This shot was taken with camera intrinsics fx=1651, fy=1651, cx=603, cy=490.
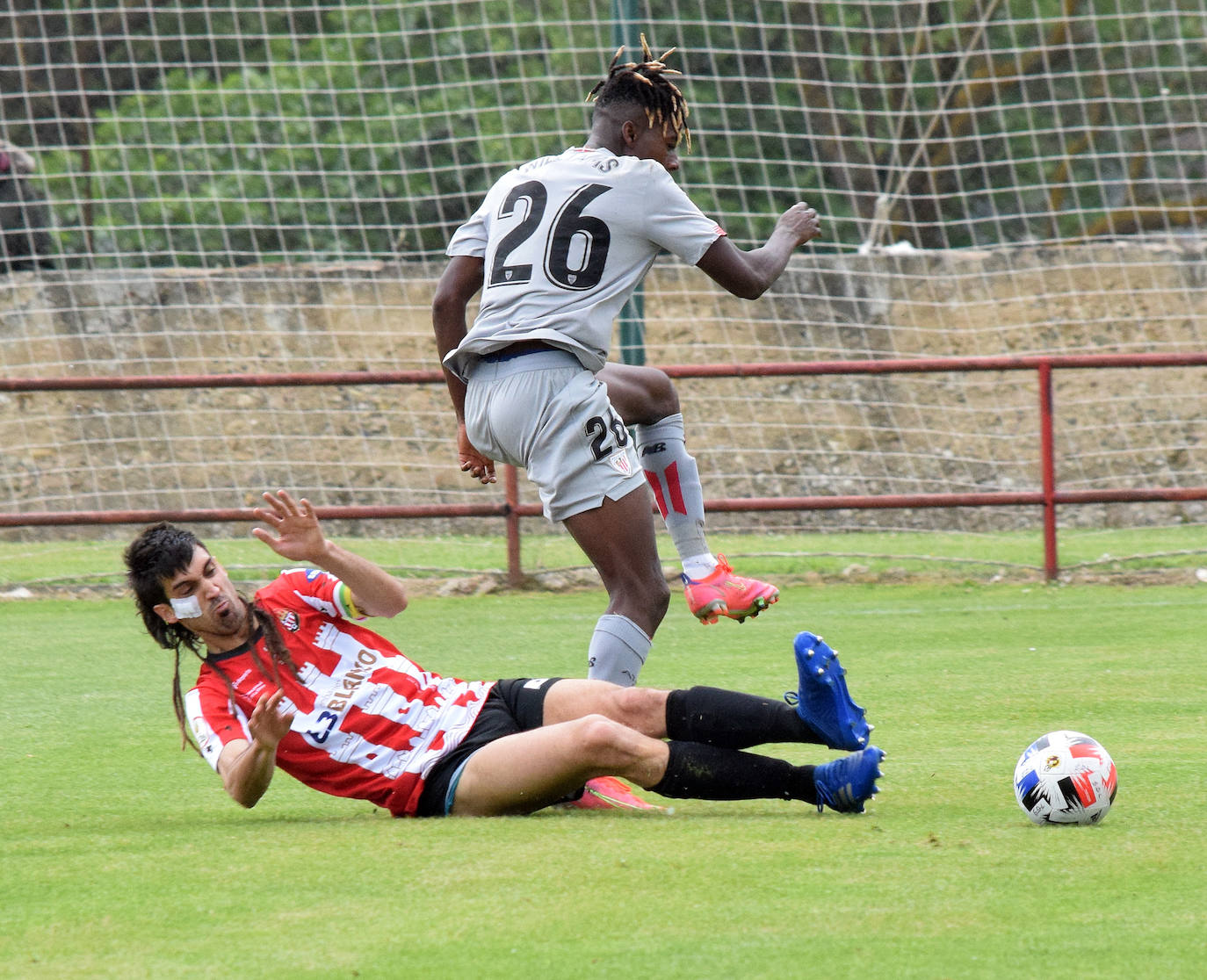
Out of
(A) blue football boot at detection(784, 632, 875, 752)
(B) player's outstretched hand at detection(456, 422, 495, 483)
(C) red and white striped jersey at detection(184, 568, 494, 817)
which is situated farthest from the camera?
(B) player's outstretched hand at detection(456, 422, 495, 483)

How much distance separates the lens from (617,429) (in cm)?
448

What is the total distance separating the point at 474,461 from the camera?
4984 mm

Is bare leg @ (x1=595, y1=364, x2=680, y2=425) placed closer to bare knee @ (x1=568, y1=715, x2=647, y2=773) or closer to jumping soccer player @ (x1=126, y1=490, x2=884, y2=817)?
jumping soccer player @ (x1=126, y1=490, x2=884, y2=817)

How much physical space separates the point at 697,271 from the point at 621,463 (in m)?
9.61

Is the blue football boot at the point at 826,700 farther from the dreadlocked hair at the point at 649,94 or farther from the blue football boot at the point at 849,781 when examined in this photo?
the dreadlocked hair at the point at 649,94

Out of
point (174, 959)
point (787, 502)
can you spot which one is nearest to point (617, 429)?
point (174, 959)

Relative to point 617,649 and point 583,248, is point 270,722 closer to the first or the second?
point 617,649

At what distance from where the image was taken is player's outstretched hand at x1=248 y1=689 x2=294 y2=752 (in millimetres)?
3514

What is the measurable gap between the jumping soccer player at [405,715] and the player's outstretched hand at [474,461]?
83cm

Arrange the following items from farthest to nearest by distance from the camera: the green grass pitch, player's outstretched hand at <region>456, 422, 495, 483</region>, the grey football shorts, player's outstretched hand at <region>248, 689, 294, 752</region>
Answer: player's outstretched hand at <region>456, 422, 495, 483</region> < the grey football shorts < player's outstretched hand at <region>248, 689, 294, 752</region> < the green grass pitch

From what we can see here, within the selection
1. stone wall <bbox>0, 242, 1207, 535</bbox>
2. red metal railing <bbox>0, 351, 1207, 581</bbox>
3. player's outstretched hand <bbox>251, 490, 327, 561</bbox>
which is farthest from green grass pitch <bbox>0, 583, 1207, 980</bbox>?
stone wall <bbox>0, 242, 1207, 535</bbox>

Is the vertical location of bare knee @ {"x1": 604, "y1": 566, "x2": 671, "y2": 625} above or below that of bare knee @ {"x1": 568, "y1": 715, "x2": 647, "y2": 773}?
above

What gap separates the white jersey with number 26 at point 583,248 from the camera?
14.7ft

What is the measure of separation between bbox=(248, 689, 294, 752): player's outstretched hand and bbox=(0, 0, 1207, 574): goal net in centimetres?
900
